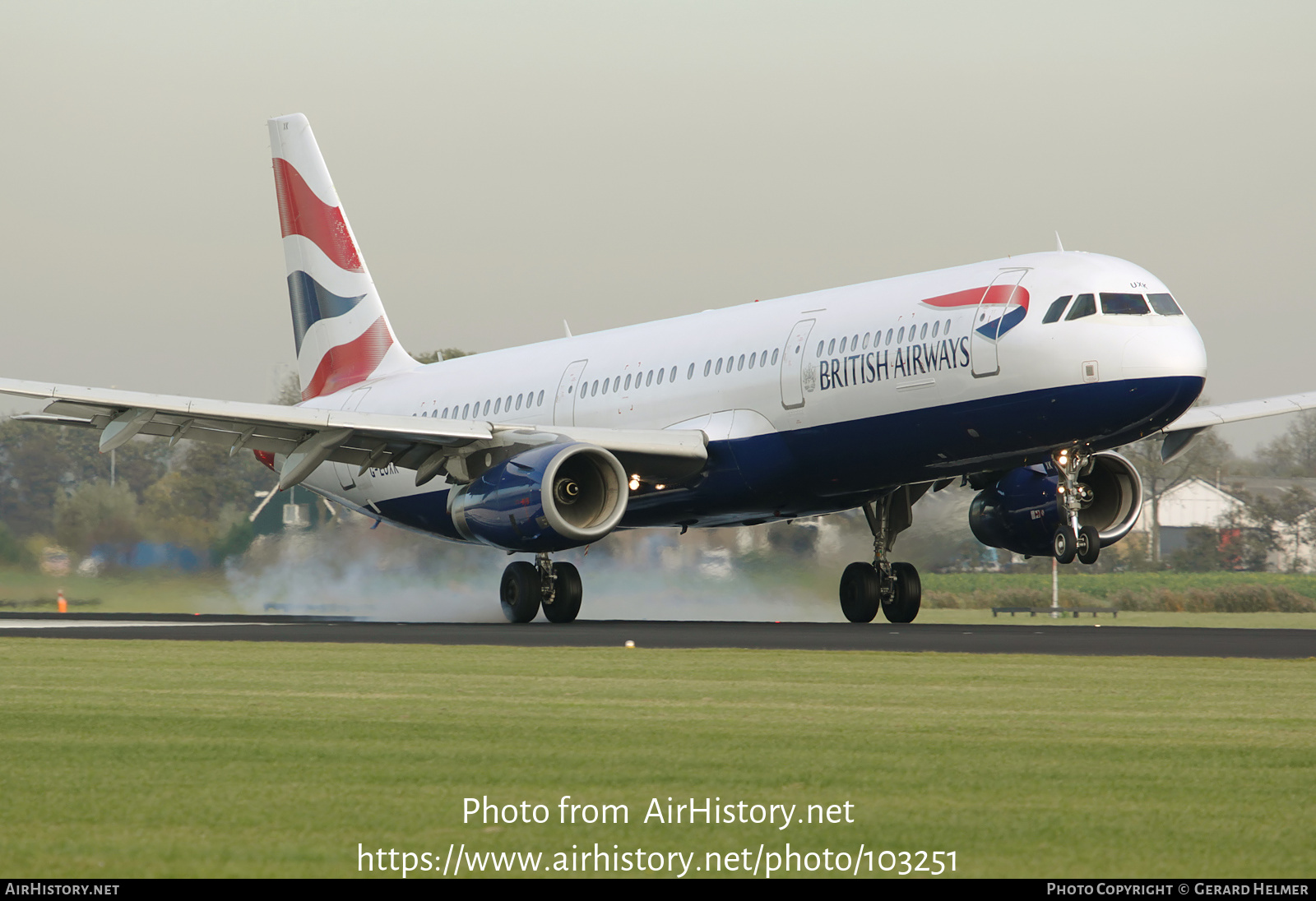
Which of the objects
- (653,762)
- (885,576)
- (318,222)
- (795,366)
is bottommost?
(653,762)

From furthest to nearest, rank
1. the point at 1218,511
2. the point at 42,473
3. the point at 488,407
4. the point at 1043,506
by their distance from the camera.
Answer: the point at 1218,511, the point at 42,473, the point at 488,407, the point at 1043,506

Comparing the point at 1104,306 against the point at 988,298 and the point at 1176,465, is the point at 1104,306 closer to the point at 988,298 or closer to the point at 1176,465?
the point at 988,298

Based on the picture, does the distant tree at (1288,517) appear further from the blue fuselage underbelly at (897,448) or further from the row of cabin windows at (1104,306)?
the row of cabin windows at (1104,306)

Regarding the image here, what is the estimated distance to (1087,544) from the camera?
75.2 feet

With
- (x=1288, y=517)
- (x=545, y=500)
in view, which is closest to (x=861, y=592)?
(x=545, y=500)

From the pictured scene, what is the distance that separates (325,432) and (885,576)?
10.3m

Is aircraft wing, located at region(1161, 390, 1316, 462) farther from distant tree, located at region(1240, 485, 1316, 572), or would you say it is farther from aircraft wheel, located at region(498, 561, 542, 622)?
distant tree, located at region(1240, 485, 1316, 572)

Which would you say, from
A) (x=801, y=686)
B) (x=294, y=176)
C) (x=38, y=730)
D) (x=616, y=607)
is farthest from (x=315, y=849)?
(x=294, y=176)

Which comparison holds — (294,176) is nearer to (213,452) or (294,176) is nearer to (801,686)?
(213,452)

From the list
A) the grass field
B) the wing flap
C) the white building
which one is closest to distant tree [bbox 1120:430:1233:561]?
the white building

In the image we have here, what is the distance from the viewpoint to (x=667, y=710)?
37.3 ft

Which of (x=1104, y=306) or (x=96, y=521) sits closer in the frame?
(x=1104, y=306)

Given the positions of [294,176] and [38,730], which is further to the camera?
[294,176]

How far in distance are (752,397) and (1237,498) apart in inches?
2629
